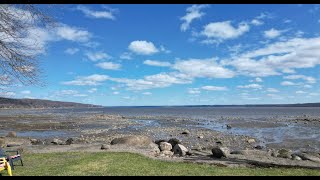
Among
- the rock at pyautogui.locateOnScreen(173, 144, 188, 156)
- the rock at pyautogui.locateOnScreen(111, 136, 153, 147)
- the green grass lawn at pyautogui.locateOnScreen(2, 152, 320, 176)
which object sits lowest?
the rock at pyautogui.locateOnScreen(173, 144, 188, 156)

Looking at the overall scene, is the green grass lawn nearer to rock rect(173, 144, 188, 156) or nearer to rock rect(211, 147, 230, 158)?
rock rect(211, 147, 230, 158)

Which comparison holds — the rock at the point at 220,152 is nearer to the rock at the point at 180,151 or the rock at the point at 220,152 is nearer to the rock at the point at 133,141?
the rock at the point at 180,151

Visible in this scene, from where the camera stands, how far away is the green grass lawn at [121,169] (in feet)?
36.7

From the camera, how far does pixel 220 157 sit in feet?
57.6

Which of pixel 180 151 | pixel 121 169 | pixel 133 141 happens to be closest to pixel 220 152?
pixel 180 151

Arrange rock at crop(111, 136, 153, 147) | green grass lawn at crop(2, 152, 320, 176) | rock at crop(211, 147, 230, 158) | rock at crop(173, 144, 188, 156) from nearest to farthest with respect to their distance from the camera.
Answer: green grass lawn at crop(2, 152, 320, 176) → rock at crop(211, 147, 230, 158) → rock at crop(173, 144, 188, 156) → rock at crop(111, 136, 153, 147)

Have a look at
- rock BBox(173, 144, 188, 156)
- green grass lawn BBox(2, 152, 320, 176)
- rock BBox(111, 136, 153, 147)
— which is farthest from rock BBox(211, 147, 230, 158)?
rock BBox(111, 136, 153, 147)

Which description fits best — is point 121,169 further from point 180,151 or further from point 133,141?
point 133,141

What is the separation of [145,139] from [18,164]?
11.5 m

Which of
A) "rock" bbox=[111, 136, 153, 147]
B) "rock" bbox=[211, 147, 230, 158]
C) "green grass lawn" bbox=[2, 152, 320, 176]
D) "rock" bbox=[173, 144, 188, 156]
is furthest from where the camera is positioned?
"rock" bbox=[111, 136, 153, 147]

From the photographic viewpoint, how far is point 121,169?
11938 mm

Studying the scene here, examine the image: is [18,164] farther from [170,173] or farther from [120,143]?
[120,143]

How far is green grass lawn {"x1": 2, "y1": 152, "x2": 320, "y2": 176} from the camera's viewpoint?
11188 millimetres

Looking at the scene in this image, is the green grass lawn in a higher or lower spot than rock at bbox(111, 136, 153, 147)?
lower
